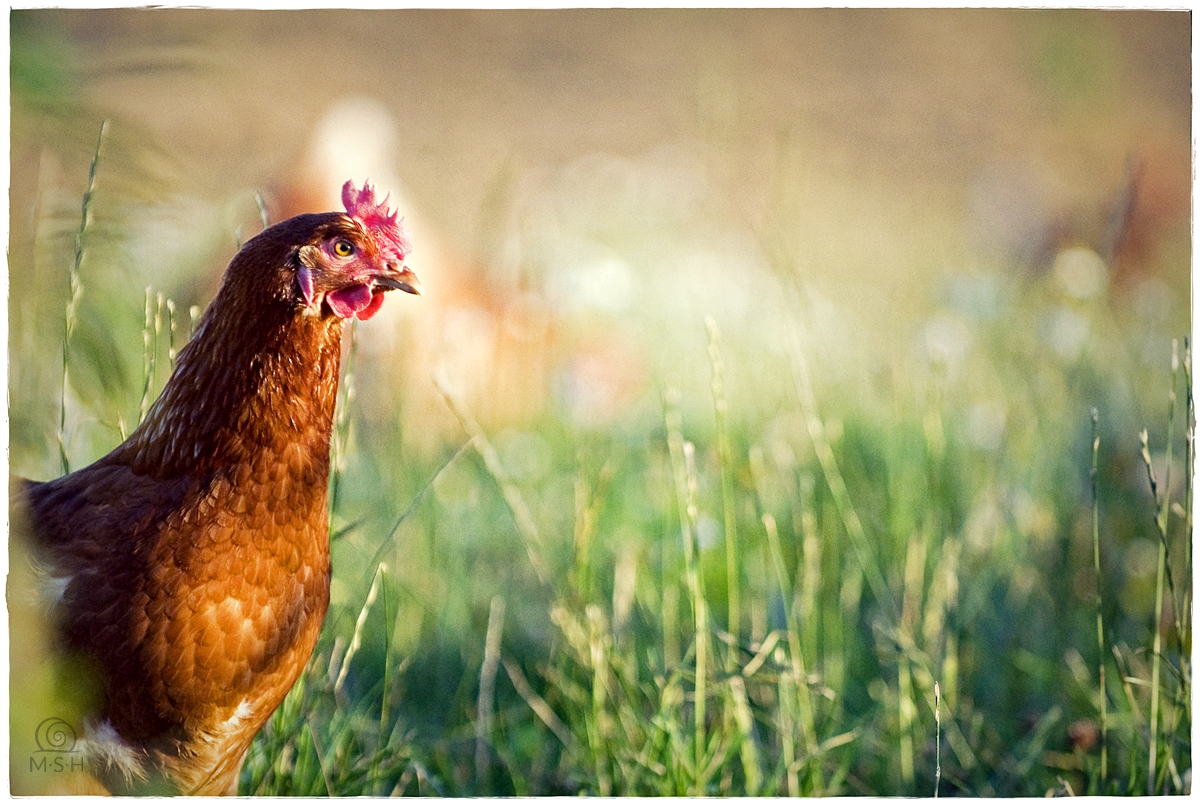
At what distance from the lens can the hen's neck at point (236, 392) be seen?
4.04ft

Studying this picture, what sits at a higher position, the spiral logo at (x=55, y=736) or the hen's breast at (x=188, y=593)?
the hen's breast at (x=188, y=593)

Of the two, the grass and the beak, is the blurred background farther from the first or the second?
the beak

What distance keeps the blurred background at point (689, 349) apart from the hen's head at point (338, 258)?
19cm

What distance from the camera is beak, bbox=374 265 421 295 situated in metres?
1.30

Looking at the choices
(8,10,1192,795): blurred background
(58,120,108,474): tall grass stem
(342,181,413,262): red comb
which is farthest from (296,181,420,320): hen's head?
(58,120,108,474): tall grass stem

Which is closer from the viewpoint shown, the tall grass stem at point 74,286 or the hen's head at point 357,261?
the hen's head at point 357,261

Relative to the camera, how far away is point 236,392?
1.23 metres

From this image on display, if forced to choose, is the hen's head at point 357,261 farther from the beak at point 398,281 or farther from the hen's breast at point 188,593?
the hen's breast at point 188,593

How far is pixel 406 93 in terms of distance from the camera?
160cm

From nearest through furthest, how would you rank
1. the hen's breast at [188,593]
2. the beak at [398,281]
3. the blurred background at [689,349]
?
the hen's breast at [188,593], the beak at [398,281], the blurred background at [689,349]

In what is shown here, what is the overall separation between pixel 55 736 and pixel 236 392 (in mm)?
559

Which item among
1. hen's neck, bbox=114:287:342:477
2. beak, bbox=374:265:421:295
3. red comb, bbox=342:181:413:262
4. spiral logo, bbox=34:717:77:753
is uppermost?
red comb, bbox=342:181:413:262

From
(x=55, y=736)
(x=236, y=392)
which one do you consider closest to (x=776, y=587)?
(x=236, y=392)

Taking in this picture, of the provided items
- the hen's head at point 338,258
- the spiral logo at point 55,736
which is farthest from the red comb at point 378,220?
the spiral logo at point 55,736
